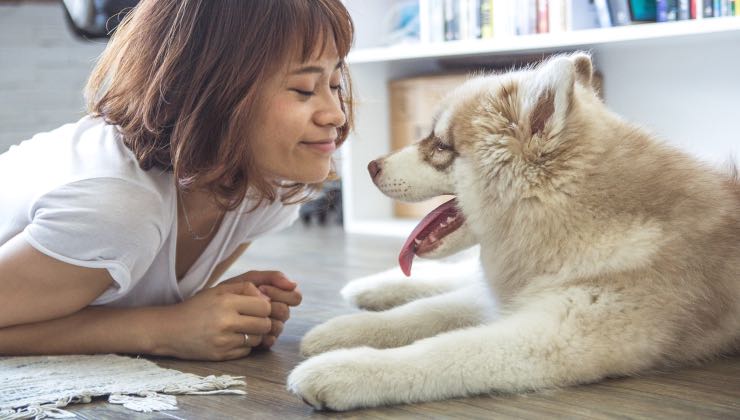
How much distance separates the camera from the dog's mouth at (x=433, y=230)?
1489mm

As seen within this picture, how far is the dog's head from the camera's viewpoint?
133 centimetres

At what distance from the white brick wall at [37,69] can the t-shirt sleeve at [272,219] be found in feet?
7.85

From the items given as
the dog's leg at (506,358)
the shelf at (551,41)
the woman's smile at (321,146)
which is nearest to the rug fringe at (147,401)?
the dog's leg at (506,358)

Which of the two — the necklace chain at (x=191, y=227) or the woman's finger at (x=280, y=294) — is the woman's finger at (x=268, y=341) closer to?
the woman's finger at (x=280, y=294)

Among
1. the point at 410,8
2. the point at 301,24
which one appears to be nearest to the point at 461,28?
the point at 410,8

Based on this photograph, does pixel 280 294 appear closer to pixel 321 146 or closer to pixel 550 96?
pixel 321 146

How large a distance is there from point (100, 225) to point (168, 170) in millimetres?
181

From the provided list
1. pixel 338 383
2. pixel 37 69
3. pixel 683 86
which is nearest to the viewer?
pixel 338 383

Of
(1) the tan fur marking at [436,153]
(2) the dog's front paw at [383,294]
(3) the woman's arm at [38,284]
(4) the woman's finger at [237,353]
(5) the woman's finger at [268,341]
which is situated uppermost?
(1) the tan fur marking at [436,153]

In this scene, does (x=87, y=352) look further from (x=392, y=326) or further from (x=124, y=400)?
(x=392, y=326)

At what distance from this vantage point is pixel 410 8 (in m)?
3.69

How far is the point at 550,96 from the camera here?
4.37ft

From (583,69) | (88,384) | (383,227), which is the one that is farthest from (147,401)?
(383,227)

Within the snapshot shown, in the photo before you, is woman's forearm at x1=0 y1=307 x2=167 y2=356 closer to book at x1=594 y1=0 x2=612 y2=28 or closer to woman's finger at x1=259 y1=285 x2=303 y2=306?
woman's finger at x1=259 y1=285 x2=303 y2=306
